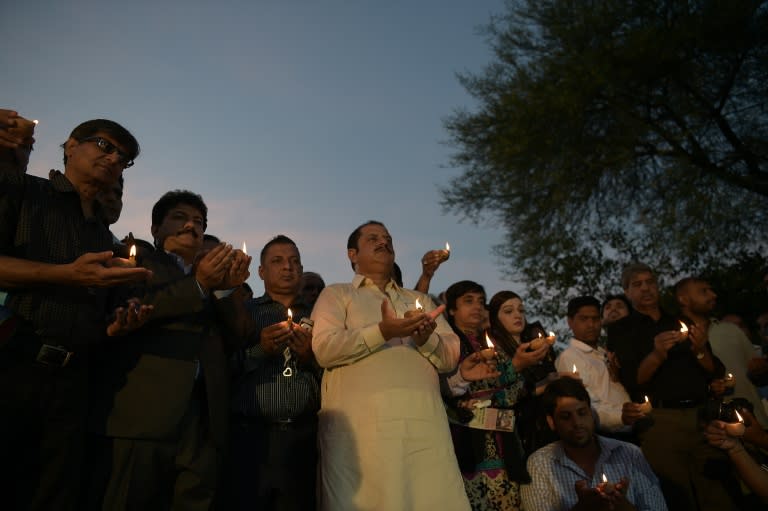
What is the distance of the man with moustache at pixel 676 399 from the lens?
507cm

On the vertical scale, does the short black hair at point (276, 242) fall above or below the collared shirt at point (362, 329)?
above

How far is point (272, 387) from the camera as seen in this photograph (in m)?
3.87

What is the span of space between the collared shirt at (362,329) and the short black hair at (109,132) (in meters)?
1.43

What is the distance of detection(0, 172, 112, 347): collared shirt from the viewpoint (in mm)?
2641

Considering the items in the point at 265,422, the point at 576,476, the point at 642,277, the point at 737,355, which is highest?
the point at 642,277

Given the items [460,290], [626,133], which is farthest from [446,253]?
[626,133]

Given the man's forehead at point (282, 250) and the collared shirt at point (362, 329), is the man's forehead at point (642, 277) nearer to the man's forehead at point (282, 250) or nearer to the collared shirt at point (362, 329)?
the collared shirt at point (362, 329)

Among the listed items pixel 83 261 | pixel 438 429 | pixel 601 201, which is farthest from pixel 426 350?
pixel 601 201

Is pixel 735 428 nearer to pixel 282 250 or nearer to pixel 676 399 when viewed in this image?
pixel 676 399

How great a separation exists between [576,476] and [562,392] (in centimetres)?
59

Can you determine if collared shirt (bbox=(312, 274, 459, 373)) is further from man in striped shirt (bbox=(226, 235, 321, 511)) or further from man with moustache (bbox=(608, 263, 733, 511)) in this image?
man with moustache (bbox=(608, 263, 733, 511))

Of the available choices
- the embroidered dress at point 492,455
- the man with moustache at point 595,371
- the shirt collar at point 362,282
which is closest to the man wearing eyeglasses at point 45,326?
the shirt collar at point 362,282

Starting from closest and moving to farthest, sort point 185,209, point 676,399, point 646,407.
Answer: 1. point 185,209
2. point 646,407
3. point 676,399

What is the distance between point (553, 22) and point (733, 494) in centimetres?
1138
